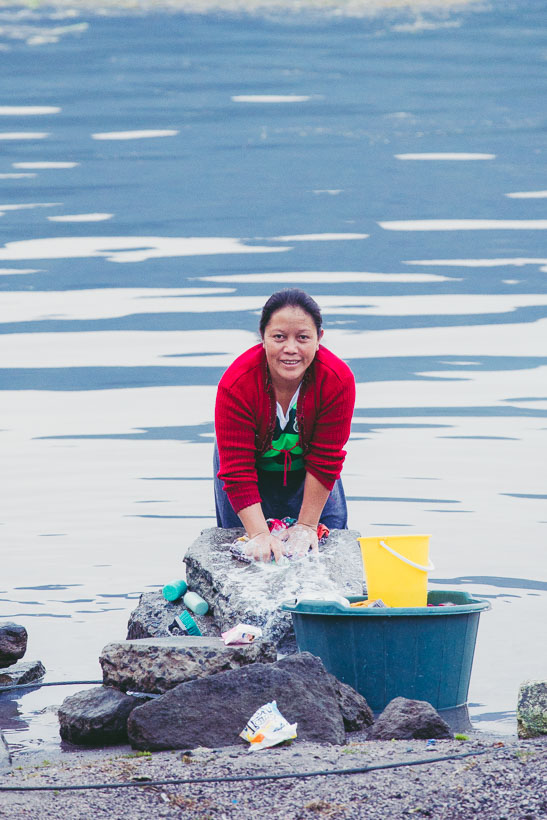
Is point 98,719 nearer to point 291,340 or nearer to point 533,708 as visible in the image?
point 533,708

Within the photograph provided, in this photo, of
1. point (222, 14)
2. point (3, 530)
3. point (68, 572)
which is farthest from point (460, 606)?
point (222, 14)

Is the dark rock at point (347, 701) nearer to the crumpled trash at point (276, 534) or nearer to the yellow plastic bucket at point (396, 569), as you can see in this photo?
the yellow plastic bucket at point (396, 569)

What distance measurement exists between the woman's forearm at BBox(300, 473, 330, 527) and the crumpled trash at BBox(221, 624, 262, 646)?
78 centimetres

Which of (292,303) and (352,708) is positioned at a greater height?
(292,303)

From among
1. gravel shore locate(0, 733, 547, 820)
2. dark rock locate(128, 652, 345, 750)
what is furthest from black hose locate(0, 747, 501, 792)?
dark rock locate(128, 652, 345, 750)

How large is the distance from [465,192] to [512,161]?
302 cm

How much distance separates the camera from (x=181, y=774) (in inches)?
191

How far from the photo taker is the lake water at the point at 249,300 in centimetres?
816

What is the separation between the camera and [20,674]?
261 inches

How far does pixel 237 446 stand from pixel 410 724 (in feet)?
5.78

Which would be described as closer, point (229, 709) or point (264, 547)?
point (229, 709)

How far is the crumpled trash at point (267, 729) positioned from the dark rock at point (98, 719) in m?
0.65

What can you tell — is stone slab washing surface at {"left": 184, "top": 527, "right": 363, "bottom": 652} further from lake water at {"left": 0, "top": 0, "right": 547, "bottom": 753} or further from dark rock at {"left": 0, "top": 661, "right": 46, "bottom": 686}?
dark rock at {"left": 0, "top": 661, "right": 46, "bottom": 686}

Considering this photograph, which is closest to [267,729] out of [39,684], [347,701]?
[347,701]
